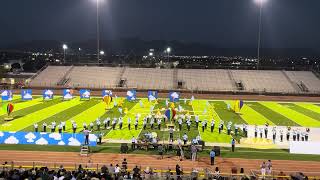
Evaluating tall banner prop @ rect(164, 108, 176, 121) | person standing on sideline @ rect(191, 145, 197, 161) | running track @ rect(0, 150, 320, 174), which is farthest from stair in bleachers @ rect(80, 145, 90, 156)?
tall banner prop @ rect(164, 108, 176, 121)

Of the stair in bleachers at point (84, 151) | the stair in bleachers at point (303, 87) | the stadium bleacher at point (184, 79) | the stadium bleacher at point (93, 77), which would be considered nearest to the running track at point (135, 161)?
the stair in bleachers at point (84, 151)

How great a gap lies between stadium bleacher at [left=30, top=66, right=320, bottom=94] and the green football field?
1132 cm

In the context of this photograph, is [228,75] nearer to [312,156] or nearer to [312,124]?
[312,124]

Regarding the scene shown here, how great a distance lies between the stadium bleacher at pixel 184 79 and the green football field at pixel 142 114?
1132 cm

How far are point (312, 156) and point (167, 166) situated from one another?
902cm

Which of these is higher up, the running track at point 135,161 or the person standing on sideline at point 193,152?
the person standing on sideline at point 193,152

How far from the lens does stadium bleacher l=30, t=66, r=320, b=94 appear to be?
6319 centimetres

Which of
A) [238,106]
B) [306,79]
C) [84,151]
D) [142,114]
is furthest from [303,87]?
[84,151]

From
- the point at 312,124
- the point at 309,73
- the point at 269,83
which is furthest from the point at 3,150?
the point at 309,73

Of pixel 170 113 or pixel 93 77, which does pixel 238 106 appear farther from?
pixel 93 77

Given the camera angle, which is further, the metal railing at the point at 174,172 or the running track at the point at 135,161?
the running track at the point at 135,161

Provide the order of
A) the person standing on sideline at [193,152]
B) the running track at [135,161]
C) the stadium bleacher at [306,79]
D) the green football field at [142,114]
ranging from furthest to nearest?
the stadium bleacher at [306,79]
the green football field at [142,114]
the person standing on sideline at [193,152]
the running track at [135,161]

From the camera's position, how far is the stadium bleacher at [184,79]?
6319cm

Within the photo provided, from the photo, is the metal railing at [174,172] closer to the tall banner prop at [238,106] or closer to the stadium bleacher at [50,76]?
the tall banner prop at [238,106]
